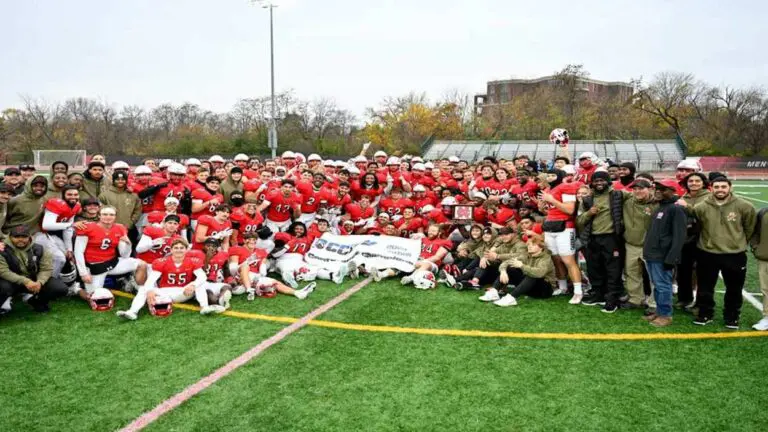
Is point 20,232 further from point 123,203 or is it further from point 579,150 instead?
point 579,150

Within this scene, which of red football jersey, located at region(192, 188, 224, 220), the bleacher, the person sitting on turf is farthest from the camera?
the bleacher

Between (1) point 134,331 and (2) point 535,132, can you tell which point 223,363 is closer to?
(1) point 134,331

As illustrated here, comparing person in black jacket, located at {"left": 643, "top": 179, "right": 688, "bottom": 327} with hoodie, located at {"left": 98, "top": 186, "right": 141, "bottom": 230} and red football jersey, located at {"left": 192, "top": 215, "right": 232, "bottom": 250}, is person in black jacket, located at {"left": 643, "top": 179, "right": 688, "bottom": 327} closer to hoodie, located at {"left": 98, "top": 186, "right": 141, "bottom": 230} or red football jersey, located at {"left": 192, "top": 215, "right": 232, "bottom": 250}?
red football jersey, located at {"left": 192, "top": 215, "right": 232, "bottom": 250}

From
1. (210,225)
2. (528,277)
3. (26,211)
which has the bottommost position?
(528,277)

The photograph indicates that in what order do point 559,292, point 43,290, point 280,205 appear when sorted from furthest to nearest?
point 280,205 → point 559,292 → point 43,290

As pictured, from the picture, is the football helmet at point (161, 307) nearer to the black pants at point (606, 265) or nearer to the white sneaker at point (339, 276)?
the white sneaker at point (339, 276)

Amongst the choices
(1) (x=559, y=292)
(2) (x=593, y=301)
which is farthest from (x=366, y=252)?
(2) (x=593, y=301)

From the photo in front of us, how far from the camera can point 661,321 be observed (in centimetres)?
645

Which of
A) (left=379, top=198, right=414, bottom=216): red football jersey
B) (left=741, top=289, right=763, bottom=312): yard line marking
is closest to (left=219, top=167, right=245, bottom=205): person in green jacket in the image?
(left=379, top=198, right=414, bottom=216): red football jersey

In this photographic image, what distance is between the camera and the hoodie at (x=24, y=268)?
21.2 ft

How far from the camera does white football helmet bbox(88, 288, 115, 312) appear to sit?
22.8 ft

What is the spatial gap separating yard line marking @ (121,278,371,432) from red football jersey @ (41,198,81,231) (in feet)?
12.4

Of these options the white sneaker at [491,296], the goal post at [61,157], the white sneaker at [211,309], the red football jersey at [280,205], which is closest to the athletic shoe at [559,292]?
the white sneaker at [491,296]

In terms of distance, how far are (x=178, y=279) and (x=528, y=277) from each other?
16.2 feet
